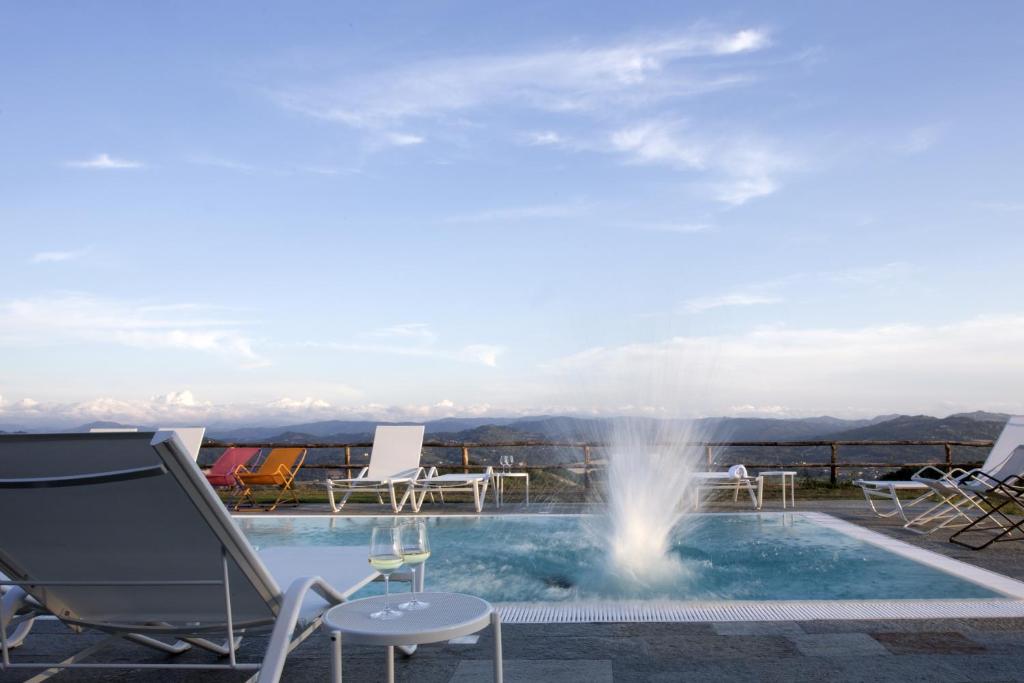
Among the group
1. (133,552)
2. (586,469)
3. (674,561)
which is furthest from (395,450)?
(133,552)

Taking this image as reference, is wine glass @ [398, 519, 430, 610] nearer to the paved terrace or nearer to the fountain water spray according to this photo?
the paved terrace

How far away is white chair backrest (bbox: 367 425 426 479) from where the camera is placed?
9.58 metres

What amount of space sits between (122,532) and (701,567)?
4389 millimetres

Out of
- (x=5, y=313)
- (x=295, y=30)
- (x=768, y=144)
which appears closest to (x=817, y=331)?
(x=768, y=144)

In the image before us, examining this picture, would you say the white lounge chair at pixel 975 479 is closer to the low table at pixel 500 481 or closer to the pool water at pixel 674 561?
the pool water at pixel 674 561

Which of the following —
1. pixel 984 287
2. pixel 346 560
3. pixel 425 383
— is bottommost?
pixel 346 560

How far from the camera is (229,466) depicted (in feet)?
31.8

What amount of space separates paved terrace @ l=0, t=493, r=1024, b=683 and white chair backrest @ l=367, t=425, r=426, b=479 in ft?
18.5

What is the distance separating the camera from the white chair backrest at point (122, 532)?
2.06 m

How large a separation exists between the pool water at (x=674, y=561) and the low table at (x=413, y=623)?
6.09 feet

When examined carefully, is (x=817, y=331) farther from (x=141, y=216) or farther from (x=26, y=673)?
(x=26, y=673)

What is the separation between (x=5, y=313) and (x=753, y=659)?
47.5ft

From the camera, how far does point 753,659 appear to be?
128 inches

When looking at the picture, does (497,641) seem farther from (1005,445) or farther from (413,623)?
(1005,445)
